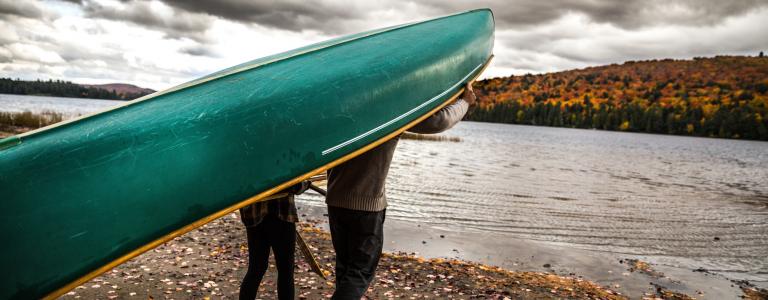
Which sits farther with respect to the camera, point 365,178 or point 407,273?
point 407,273

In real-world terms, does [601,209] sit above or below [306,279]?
below

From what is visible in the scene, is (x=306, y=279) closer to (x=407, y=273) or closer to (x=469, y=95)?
(x=407, y=273)

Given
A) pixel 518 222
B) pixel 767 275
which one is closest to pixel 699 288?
pixel 767 275

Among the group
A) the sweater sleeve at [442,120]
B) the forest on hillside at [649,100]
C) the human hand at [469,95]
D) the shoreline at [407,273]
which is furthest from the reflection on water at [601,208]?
the forest on hillside at [649,100]

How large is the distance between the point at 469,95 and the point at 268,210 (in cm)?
153

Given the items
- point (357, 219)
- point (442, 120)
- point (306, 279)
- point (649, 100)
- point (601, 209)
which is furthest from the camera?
point (649, 100)

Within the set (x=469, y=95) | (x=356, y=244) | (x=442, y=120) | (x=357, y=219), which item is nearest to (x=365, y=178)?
(x=357, y=219)

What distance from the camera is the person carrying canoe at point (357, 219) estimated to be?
2.16 meters

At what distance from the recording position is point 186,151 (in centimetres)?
220

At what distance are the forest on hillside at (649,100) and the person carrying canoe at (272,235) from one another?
83.4m

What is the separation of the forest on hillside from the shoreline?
78.7 meters

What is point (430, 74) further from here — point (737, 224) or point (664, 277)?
point (737, 224)

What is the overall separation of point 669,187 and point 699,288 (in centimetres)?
1254

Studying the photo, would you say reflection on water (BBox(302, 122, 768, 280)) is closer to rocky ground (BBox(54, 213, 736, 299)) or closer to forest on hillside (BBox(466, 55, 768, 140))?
rocky ground (BBox(54, 213, 736, 299))
